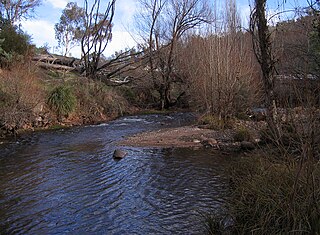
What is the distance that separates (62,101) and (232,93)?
25.7 feet

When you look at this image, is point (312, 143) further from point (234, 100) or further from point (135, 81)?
point (135, 81)

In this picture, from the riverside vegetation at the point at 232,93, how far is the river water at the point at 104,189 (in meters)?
0.86

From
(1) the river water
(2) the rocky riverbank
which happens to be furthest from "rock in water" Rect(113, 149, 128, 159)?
(2) the rocky riverbank

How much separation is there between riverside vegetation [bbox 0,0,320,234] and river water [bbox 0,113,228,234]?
861 millimetres

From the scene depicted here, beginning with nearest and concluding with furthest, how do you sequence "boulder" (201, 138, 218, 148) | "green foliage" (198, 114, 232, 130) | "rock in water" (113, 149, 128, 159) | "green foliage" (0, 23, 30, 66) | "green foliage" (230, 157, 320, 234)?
"green foliage" (230, 157, 320, 234) < "rock in water" (113, 149, 128, 159) < "boulder" (201, 138, 218, 148) < "green foliage" (198, 114, 232, 130) < "green foliage" (0, 23, 30, 66)

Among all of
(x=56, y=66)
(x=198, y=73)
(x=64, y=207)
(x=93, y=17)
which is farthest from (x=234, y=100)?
(x=93, y=17)

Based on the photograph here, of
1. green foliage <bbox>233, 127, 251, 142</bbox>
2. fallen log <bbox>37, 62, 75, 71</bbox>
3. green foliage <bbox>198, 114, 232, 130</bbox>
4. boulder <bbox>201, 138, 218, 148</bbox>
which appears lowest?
boulder <bbox>201, 138, 218, 148</bbox>

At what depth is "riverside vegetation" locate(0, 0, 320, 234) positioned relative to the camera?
400 centimetres

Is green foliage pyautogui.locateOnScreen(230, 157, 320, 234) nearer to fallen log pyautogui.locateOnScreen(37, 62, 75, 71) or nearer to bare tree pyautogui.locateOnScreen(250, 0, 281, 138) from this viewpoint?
bare tree pyautogui.locateOnScreen(250, 0, 281, 138)

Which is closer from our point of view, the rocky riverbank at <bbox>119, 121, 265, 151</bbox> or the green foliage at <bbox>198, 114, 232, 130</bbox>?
the rocky riverbank at <bbox>119, 121, 265, 151</bbox>

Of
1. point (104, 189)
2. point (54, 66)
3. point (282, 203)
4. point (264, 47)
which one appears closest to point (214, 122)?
point (264, 47)

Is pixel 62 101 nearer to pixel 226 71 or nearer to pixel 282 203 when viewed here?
pixel 226 71

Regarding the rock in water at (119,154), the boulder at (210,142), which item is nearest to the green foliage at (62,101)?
the rock in water at (119,154)

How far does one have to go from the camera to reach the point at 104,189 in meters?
7.14
